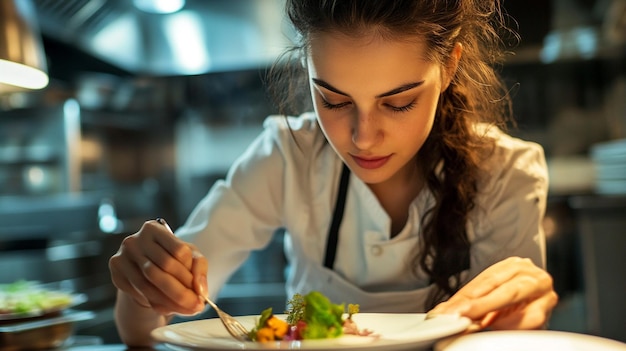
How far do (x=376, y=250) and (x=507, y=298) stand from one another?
0.41 metres

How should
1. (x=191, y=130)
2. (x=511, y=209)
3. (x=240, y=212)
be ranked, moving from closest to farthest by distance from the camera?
1. (x=511, y=209)
2. (x=240, y=212)
3. (x=191, y=130)

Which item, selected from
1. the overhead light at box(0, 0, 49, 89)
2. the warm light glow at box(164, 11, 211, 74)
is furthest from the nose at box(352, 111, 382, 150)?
the warm light glow at box(164, 11, 211, 74)

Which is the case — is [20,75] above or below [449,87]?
above

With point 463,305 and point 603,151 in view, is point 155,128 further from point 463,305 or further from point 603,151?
point 463,305

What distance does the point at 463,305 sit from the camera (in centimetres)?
76

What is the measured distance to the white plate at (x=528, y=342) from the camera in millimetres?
651

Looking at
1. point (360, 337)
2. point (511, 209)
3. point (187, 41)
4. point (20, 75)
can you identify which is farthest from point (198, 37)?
point (360, 337)

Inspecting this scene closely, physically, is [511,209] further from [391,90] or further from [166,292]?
[166,292]

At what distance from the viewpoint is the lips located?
933 millimetres

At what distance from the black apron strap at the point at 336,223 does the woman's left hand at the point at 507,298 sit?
435 millimetres

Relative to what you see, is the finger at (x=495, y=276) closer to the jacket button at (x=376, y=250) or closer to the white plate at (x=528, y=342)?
the white plate at (x=528, y=342)

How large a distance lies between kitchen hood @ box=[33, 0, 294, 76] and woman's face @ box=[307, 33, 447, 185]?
A: 2.29m

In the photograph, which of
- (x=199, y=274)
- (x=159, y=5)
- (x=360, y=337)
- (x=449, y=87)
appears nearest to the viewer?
(x=360, y=337)

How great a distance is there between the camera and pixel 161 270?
2.67 feet
